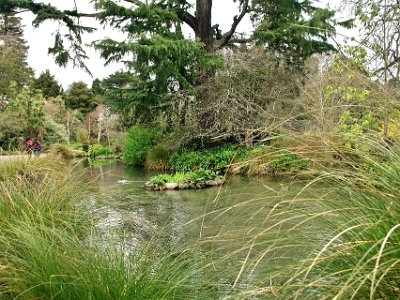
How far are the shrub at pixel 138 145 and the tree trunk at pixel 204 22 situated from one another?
4408mm

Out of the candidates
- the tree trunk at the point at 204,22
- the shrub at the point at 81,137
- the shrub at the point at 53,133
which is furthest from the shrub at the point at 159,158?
the shrub at the point at 81,137

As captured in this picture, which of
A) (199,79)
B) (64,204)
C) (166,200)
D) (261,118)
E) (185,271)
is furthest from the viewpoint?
(199,79)

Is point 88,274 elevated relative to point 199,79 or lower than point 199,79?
lower

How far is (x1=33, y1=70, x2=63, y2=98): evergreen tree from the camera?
1473 inches

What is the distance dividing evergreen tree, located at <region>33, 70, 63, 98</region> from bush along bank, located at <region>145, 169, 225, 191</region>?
29.4 meters

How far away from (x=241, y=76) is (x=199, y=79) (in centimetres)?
149

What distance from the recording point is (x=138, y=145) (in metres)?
17.2

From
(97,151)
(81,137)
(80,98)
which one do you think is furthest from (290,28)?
(80,98)

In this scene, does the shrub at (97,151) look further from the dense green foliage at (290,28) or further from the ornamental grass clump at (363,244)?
the ornamental grass clump at (363,244)

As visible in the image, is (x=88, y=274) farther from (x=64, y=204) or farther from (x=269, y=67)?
(x=269, y=67)

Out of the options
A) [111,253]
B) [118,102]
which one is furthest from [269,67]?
[111,253]

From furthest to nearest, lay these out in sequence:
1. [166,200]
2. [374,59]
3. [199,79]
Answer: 1. [199,79]
2. [166,200]
3. [374,59]

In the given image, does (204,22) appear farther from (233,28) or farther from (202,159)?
Result: (202,159)

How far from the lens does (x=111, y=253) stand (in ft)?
5.73
